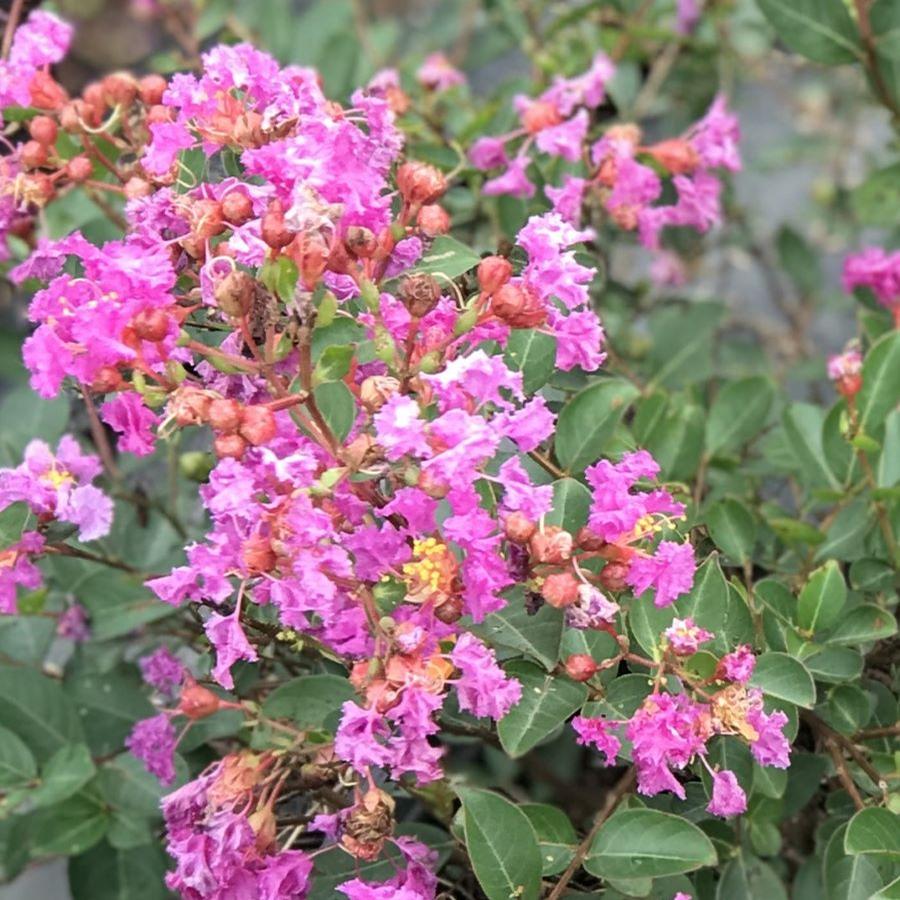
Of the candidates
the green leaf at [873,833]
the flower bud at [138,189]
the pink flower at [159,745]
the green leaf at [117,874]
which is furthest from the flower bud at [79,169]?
the green leaf at [873,833]

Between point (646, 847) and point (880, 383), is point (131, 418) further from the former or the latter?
point (880, 383)

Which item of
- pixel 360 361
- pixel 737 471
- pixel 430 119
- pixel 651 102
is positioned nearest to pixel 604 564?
pixel 360 361

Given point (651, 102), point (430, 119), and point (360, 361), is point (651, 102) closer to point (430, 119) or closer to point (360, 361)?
point (430, 119)

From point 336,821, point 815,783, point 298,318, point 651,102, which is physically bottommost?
point 815,783

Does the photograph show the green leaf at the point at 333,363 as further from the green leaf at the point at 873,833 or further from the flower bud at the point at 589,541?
the green leaf at the point at 873,833

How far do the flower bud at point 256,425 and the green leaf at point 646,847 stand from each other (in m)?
0.38

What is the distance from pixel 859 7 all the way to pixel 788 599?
73 cm

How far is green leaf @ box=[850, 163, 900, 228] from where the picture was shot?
1648mm

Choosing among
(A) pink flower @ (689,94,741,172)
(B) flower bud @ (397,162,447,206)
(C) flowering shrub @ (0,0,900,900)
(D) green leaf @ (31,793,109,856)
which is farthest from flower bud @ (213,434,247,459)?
(A) pink flower @ (689,94,741,172)

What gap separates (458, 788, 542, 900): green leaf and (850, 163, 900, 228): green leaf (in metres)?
1.12

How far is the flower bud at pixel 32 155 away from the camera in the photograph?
1021 millimetres

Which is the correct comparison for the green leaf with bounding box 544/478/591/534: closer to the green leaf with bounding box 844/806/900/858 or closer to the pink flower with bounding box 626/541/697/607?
the pink flower with bounding box 626/541/697/607

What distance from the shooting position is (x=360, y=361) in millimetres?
862

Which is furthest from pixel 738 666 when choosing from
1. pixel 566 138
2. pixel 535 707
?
pixel 566 138
